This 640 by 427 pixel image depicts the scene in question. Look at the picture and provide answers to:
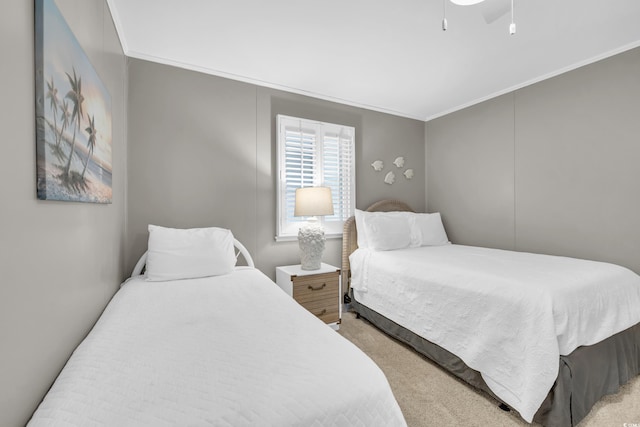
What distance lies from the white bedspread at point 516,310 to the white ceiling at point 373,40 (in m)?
1.74

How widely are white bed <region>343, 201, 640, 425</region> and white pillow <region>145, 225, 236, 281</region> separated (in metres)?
1.57

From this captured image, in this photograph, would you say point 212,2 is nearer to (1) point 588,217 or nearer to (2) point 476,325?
(2) point 476,325

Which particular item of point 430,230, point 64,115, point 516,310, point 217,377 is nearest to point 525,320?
point 516,310

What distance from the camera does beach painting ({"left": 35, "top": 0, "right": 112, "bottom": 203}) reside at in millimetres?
894

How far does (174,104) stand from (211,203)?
95 centimetres

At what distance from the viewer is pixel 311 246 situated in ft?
9.02

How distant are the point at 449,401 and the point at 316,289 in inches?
52.4

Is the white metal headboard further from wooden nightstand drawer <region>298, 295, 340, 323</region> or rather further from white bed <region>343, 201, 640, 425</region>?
white bed <region>343, 201, 640, 425</region>

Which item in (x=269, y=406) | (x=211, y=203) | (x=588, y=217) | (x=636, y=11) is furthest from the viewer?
(x=211, y=203)

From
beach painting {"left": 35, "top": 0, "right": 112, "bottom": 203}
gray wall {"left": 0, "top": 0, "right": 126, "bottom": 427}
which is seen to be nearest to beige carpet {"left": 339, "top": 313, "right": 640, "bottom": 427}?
gray wall {"left": 0, "top": 0, "right": 126, "bottom": 427}

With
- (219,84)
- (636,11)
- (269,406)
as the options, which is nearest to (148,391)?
(269,406)

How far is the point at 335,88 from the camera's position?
303 cm

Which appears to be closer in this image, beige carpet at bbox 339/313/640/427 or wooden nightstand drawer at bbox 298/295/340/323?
beige carpet at bbox 339/313/640/427

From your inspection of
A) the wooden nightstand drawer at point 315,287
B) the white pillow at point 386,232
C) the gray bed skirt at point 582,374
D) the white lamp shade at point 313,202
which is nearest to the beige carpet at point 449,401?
the gray bed skirt at point 582,374
